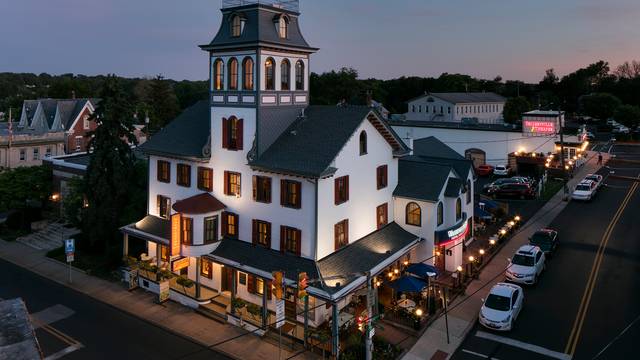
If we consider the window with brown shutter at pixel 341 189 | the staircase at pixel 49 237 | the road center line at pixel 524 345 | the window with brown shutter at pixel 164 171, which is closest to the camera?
the road center line at pixel 524 345

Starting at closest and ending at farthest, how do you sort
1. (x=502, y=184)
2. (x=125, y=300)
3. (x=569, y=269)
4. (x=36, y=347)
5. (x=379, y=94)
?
(x=36, y=347), (x=125, y=300), (x=569, y=269), (x=502, y=184), (x=379, y=94)

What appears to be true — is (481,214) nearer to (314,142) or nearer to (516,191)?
(516,191)

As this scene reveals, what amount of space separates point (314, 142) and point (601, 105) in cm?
10874

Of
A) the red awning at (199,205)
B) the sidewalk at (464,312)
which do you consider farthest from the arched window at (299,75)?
the sidewalk at (464,312)

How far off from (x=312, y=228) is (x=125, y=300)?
1304 centimetres

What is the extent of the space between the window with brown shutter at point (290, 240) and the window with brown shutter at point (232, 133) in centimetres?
581

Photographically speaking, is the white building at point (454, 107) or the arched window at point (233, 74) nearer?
the arched window at point (233, 74)

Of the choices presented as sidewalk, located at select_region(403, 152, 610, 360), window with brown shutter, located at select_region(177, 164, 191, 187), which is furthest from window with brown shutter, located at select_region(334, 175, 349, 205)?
window with brown shutter, located at select_region(177, 164, 191, 187)

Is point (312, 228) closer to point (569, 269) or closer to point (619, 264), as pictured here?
point (569, 269)

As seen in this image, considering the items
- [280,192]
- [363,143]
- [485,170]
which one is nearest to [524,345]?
[363,143]

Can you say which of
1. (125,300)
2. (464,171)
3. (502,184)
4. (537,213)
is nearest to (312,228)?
(125,300)

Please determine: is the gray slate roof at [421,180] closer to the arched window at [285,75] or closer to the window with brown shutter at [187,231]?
the arched window at [285,75]

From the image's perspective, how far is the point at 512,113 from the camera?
9456 cm

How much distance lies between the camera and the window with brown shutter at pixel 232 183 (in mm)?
27391
